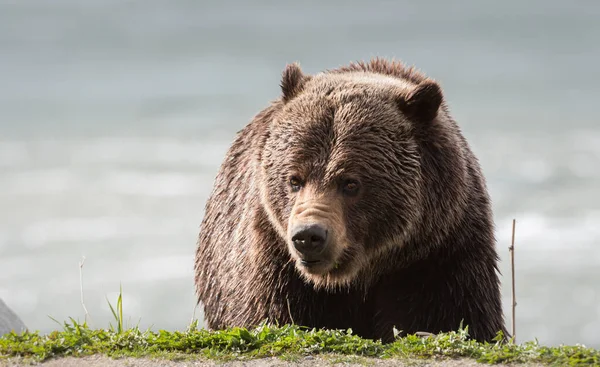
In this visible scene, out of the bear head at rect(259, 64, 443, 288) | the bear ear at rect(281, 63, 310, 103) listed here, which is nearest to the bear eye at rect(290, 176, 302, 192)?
the bear head at rect(259, 64, 443, 288)

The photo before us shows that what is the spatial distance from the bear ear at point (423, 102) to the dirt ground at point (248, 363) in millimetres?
2169

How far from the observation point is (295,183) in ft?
21.2

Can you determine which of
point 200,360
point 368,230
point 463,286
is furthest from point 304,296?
point 200,360

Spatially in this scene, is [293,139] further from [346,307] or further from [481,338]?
[481,338]

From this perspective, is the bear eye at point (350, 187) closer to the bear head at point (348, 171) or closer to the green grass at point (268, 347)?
the bear head at point (348, 171)

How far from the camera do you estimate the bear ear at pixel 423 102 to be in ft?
21.9

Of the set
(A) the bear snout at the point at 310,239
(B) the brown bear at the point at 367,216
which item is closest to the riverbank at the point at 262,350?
(A) the bear snout at the point at 310,239

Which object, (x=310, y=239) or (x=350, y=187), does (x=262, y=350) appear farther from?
(x=350, y=187)

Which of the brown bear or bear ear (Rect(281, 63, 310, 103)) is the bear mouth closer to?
the brown bear

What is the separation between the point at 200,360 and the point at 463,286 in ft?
7.59

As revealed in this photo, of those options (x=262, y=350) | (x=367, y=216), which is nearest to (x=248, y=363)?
(x=262, y=350)

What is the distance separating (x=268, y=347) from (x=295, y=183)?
4.71 feet

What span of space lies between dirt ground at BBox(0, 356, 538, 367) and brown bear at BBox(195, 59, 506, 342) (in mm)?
994

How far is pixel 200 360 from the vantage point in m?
5.35
